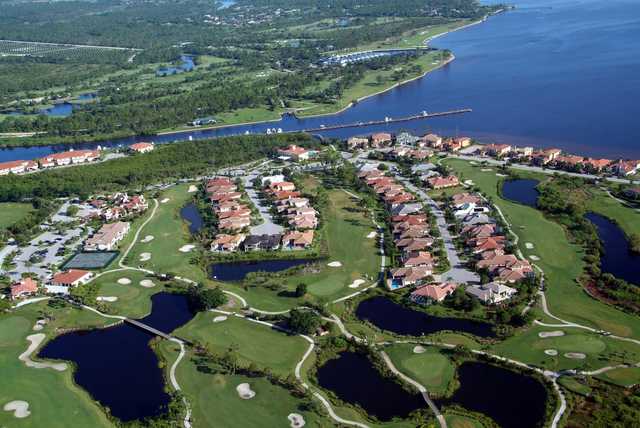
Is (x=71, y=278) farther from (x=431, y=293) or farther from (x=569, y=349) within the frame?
(x=569, y=349)

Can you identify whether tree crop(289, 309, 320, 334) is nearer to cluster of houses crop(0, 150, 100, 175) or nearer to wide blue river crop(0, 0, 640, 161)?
wide blue river crop(0, 0, 640, 161)

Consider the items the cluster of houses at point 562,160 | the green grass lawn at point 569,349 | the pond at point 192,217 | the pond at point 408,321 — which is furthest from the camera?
the cluster of houses at point 562,160

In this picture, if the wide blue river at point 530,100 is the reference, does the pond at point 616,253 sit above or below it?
below

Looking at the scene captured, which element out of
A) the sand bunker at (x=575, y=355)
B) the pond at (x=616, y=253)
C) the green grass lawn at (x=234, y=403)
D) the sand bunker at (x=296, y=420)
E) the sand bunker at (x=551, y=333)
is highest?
the green grass lawn at (x=234, y=403)

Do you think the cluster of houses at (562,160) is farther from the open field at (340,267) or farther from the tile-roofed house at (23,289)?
the tile-roofed house at (23,289)

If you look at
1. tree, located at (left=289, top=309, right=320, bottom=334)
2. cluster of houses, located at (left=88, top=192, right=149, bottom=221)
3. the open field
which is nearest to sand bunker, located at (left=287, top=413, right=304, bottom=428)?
tree, located at (left=289, top=309, right=320, bottom=334)

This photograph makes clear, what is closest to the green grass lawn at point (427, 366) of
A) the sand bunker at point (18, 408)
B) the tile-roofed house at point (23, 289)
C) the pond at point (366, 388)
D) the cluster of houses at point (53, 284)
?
the pond at point (366, 388)

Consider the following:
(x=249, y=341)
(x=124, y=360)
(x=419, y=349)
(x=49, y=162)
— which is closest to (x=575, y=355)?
(x=419, y=349)
